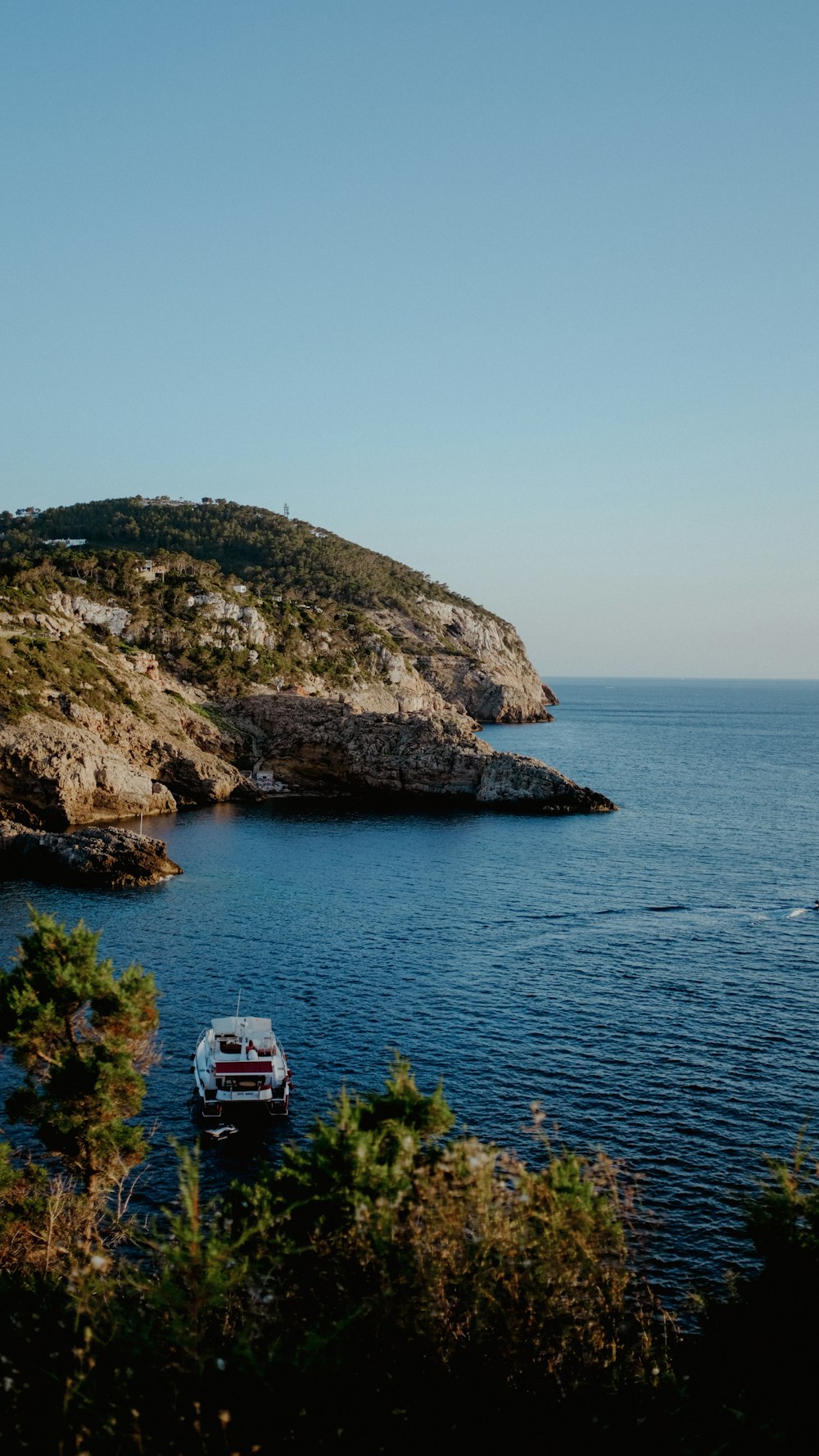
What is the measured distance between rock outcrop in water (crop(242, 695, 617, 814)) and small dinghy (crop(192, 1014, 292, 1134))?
6267 centimetres

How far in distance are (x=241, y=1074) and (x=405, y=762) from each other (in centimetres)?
6953

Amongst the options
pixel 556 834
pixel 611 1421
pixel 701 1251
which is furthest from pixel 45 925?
pixel 556 834

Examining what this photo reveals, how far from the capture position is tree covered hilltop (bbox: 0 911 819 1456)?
536 inches

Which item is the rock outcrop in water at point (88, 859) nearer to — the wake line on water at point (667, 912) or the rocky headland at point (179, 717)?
the rocky headland at point (179, 717)

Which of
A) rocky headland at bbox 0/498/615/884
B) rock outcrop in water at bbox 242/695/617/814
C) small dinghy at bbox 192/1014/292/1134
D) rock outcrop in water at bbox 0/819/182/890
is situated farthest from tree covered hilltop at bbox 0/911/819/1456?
rock outcrop in water at bbox 242/695/617/814

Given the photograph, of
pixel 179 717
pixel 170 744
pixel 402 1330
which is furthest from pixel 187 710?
pixel 402 1330

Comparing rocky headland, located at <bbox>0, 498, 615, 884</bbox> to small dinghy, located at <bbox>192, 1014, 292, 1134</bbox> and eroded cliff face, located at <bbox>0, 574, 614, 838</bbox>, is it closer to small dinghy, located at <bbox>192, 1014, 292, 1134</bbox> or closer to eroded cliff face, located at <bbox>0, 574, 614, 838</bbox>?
eroded cliff face, located at <bbox>0, 574, 614, 838</bbox>

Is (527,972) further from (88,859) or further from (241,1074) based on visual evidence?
(88,859)

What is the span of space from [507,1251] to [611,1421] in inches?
112

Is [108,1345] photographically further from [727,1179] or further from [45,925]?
[727,1179]

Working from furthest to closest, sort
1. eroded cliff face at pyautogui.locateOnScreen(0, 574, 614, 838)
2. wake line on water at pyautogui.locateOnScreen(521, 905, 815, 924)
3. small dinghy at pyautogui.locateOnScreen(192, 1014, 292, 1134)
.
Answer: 1. eroded cliff face at pyautogui.locateOnScreen(0, 574, 614, 838)
2. wake line on water at pyautogui.locateOnScreen(521, 905, 815, 924)
3. small dinghy at pyautogui.locateOnScreen(192, 1014, 292, 1134)

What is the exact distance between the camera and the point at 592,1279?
623 inches

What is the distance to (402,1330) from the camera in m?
14.9

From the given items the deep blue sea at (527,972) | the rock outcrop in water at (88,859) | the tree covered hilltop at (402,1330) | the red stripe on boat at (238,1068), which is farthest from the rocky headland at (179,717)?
the tree covered hilltop at (402,1330)
